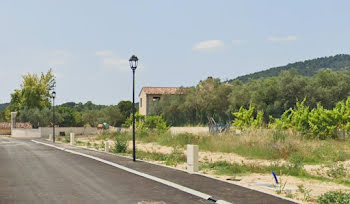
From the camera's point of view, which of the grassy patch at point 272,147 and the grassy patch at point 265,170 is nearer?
the grassy patch at point 265,170

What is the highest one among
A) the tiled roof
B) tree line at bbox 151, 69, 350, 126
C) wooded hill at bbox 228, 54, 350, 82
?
wooded hill at bbox 228, 54, 350, 82

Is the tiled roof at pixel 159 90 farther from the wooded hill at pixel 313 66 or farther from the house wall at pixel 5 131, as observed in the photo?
the wooded hill at pixel 313 66

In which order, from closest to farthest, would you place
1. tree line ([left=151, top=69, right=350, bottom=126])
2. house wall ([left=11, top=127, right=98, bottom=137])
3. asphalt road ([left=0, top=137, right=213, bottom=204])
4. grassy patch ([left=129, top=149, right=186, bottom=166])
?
asphalt road ([left=0, top=137, right=213, bottom=204])
grassy patch ([left=129, top=149, right=186, bottom=166])
tree line ([left=151, top=69, right=350, bottom=126])
house wall ([left=11, top=127, right=98, bottom=137])

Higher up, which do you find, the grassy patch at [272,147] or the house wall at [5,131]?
the grassy patch at [272,147]

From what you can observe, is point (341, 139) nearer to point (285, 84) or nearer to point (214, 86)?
point (285, 84)

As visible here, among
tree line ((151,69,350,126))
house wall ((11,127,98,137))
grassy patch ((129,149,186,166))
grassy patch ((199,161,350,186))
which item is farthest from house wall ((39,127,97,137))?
grassy patch ((199,161,350,186))

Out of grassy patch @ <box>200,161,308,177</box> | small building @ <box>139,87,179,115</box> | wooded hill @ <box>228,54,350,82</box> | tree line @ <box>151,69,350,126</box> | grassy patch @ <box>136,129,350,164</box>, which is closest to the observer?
grassy patch @ <box>200,161,308,177</box>

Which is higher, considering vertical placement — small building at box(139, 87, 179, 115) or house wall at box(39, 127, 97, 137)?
small building at box(139, 87, 179, 115)

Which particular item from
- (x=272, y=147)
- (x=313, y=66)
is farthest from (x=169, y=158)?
(x=313, y=66)

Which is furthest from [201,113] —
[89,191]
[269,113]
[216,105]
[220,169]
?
[89,191]

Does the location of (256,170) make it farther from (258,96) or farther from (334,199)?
(258,96)

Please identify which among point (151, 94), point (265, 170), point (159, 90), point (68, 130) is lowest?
point (265, 170)

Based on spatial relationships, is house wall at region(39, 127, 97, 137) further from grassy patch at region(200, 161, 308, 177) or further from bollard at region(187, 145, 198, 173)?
bollard at region(187, 145, 198, 173)

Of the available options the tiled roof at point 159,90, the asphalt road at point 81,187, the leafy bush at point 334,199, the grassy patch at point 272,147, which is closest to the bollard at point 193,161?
the asphalt road at point 81,187
